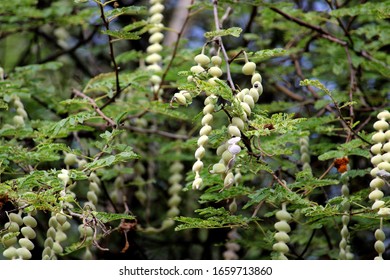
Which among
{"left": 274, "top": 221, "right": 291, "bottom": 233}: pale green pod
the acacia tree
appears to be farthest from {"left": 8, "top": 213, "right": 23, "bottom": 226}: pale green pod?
{"left": 274, "top": 221, "right": 291, "bottom": 233}: pale green pod

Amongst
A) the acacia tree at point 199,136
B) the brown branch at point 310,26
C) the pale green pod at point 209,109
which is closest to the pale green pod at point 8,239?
the acacia tree at point 199,136

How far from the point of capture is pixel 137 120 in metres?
3.58

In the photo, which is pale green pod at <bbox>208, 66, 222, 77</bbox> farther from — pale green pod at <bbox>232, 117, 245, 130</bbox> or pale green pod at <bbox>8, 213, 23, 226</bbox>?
pale green pod at <bbox>8, 213, 23, 226</bbox>

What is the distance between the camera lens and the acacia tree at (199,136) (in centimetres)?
213

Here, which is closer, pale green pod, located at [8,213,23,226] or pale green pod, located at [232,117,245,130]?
pale green pod, located at [232,117,245,130]

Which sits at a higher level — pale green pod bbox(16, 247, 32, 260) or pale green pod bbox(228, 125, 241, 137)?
pale green pod bbox(228, 125, 241, 137)

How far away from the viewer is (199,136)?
3496 millimetres

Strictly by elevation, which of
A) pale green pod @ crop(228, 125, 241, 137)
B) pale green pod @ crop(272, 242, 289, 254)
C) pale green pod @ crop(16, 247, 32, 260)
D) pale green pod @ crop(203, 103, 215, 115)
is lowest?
pale green pod @ crop(272, 242, 289, 254)

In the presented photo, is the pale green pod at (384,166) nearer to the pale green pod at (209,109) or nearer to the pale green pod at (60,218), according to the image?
the pale green pod at (209,109)

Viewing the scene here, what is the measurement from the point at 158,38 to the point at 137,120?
597 mm

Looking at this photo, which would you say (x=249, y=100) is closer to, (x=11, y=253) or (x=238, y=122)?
(x=238, y=122)

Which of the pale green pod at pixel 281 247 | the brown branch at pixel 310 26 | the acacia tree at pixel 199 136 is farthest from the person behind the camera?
the brown branch at pixel 310 26

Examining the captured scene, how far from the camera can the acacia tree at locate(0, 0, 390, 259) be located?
213cm

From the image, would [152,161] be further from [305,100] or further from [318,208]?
[318,208]
